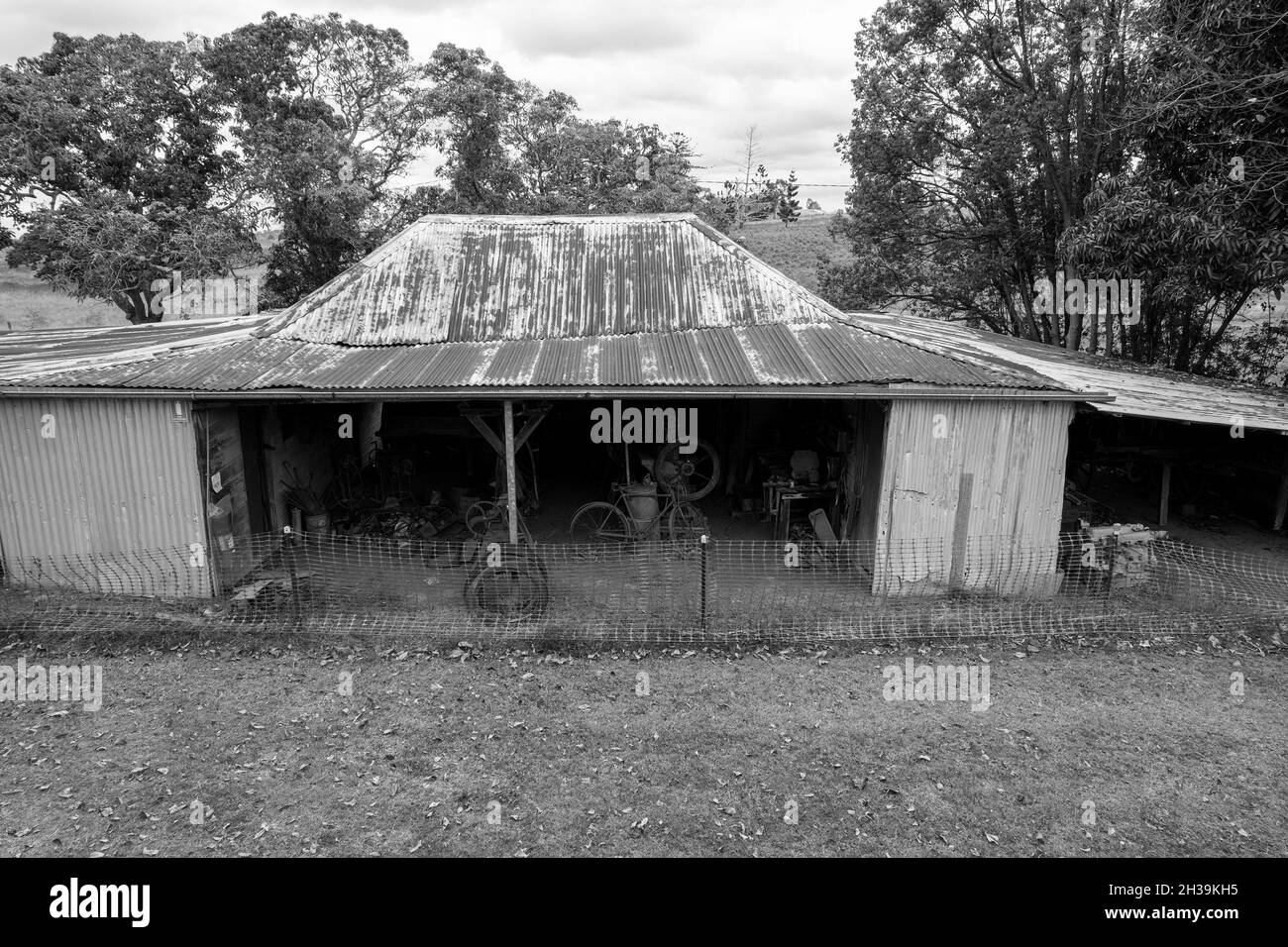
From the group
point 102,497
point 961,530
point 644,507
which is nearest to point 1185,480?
point 961,530

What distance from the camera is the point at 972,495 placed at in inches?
374

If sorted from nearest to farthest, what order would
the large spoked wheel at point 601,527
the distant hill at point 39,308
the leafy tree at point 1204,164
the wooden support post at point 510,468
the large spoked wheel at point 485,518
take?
1. the wooden support post at point 510,468
2. the large spoked wheel at point 485,518
3. the leafy tree at point 1204,164
4. the large spoked wheel at point 601,527
5. the distant hill at point 39,308

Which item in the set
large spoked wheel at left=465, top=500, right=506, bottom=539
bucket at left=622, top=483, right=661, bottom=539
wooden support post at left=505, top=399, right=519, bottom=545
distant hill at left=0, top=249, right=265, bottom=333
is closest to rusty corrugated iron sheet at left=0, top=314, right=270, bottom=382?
large spoked wheel at left=465, top=500, right=506, bottom=539

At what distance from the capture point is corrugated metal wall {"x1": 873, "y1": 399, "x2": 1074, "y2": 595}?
30.5 ft

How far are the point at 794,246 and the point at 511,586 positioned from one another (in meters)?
36.2

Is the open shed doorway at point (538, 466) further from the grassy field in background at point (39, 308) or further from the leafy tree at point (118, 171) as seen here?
the grassy field in background at point (39, 308)

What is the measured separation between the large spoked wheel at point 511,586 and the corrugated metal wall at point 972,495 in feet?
14.0

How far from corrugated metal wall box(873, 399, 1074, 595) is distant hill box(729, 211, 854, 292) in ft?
78.0

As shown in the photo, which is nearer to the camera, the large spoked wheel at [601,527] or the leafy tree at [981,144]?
the large spoked wheel at [601,527]

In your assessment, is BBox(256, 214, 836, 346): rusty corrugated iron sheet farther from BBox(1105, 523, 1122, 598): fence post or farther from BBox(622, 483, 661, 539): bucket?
BBox(1105, 523, 1122, 598): fence post

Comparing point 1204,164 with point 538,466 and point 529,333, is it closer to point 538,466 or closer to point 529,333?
point 529,333

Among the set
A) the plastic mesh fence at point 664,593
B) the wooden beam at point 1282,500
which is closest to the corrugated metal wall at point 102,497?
the plastic mesh fence at point 664,593

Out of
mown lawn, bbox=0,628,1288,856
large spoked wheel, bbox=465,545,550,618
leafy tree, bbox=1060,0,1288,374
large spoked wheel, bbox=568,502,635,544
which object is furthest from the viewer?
large spoked wheel, bbox=568,502,635,544

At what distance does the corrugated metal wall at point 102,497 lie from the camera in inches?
352
